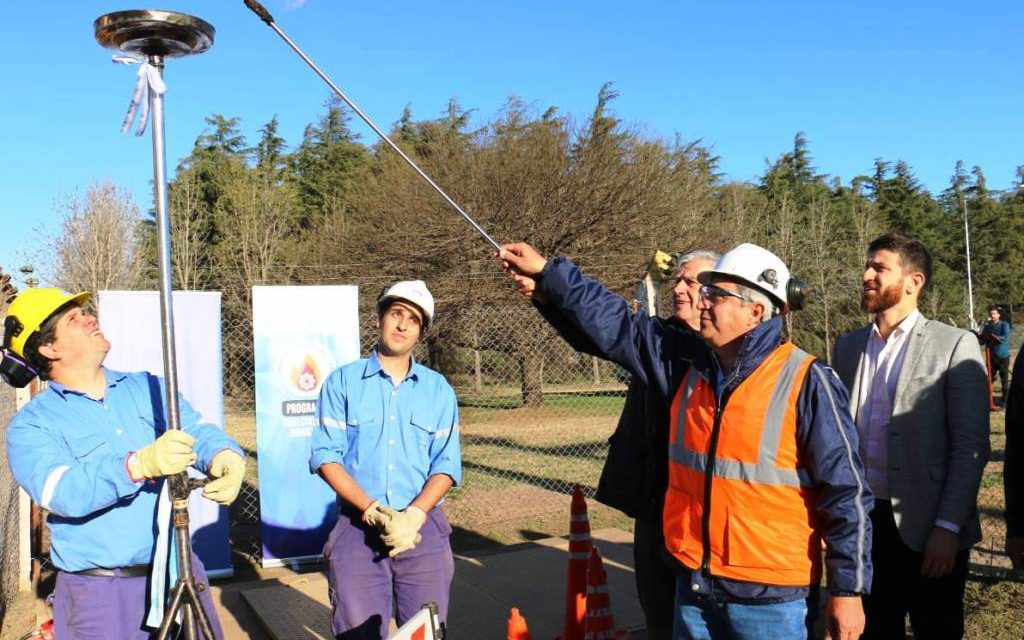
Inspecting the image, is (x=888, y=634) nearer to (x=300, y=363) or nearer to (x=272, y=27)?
(x=272, y=27)

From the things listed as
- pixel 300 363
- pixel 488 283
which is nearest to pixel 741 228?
pixel 488 283

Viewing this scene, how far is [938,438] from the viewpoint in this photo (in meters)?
3.29

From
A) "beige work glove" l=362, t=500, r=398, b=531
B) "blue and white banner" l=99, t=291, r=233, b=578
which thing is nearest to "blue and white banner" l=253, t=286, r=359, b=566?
"blue and white banner" l=99, t=291, r=233, b=578

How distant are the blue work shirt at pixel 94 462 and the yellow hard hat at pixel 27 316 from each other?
0.66 feet

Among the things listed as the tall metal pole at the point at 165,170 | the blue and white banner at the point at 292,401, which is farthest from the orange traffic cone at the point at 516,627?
the blue and white banner at the point at 292,401

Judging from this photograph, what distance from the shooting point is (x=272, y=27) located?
2.56m

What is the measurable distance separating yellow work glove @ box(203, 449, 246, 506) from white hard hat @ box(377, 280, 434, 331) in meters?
1.01

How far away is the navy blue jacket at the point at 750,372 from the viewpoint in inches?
92.1

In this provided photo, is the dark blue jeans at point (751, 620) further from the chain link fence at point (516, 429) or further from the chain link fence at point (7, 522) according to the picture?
the chain link fence at point (7, 522)

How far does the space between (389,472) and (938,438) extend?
2.22 m

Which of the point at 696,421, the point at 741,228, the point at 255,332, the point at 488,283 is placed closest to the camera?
the point at 696,421

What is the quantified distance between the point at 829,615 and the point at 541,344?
49.2ft

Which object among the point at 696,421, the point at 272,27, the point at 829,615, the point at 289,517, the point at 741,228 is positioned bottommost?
the point at 289,517

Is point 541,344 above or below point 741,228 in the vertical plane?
below
